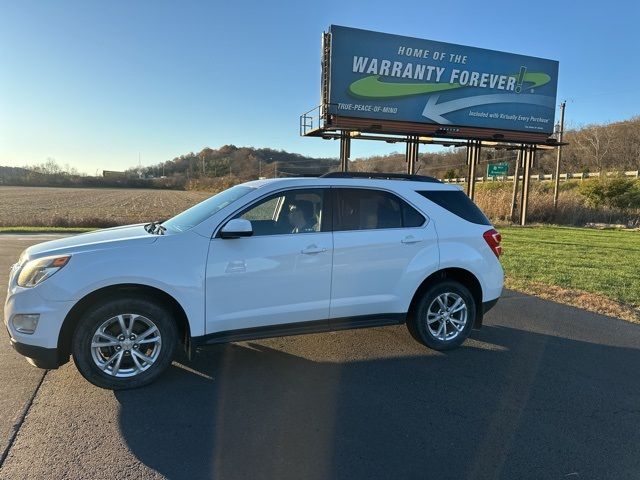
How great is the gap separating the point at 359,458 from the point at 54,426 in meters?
2.18

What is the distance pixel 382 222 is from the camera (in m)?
4.70

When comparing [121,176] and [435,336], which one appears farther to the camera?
Answer: [121,176]

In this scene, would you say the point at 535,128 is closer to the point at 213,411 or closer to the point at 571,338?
the point at 571,338

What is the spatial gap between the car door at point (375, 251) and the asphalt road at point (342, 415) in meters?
0.59

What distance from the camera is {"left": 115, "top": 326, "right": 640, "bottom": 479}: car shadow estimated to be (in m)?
2.90

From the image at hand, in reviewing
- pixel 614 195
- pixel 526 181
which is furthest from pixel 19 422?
pixel 614 195

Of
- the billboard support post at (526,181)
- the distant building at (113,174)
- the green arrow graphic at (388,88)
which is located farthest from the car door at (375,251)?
the distant building at (113,174)

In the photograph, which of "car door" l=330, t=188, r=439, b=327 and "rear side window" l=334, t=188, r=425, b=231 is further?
"rear side window" l=334, t=188, r=425, b=231

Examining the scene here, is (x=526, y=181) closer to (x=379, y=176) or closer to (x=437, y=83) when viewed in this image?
(x=437, y=83)

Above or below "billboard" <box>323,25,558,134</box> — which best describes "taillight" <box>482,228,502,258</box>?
below

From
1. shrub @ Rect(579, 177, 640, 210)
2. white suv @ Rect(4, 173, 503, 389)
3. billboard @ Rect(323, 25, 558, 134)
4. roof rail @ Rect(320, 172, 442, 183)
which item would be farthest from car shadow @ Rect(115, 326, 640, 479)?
shrub @ Rect(579, 177, 640, 210)

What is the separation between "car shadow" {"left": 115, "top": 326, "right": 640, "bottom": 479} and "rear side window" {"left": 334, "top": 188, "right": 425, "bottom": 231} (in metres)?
1.37

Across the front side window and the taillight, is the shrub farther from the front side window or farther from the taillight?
the front side window

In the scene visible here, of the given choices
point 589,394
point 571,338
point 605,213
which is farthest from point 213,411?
point 605,213
